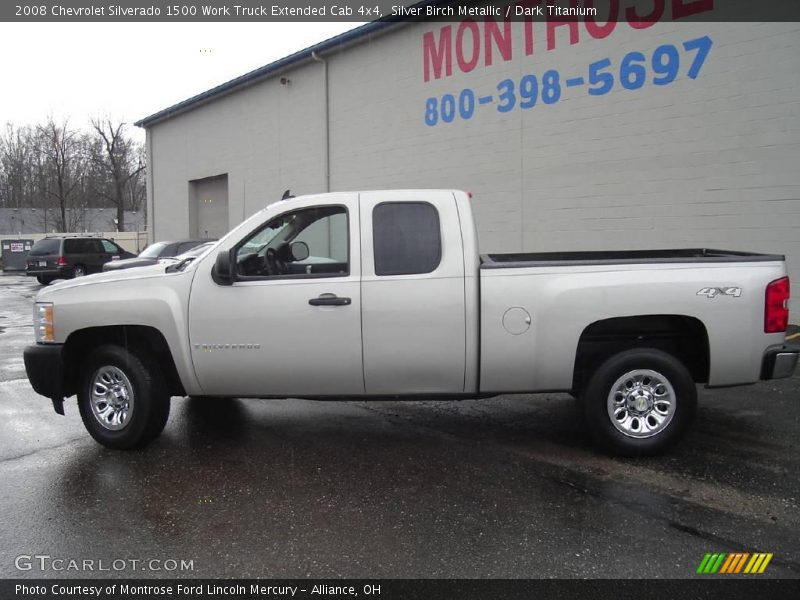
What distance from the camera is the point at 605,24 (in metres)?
11.5

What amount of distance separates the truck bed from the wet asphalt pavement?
57.7 inches

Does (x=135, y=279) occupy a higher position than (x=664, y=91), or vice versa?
(x=664, y=91)

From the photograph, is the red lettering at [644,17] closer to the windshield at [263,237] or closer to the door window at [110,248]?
the windshield at [263,237]

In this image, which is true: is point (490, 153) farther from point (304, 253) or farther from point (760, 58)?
point (304, 253)

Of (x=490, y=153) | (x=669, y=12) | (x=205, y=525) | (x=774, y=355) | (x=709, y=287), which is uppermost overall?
(x=669, y=12)

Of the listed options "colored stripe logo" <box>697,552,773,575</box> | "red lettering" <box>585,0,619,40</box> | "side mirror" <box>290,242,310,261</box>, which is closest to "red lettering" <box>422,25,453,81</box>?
"red lettering" <box>585,0,619,40</box>

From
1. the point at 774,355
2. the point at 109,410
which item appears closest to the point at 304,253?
the point at 109,410

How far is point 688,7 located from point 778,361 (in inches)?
317

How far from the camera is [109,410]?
16.9ft

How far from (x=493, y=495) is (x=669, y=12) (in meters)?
9.70

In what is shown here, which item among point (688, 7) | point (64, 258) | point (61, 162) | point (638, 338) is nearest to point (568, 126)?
point (688, 7)

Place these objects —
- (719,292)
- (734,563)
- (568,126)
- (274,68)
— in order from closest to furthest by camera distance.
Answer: (734,563)
(719,292)
(568,126)
(274,68)

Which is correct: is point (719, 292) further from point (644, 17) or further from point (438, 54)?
point (438, 54)

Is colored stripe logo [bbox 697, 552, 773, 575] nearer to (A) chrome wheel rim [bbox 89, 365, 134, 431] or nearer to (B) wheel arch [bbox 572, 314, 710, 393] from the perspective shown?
(B) wheel arch [bbox 572, 314, 710, 393]
